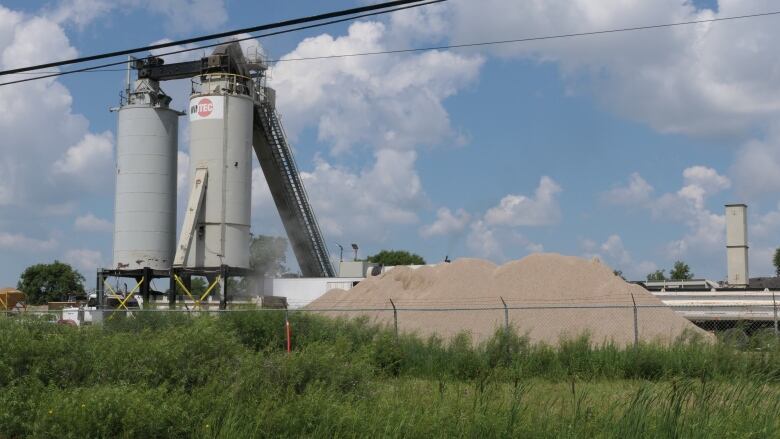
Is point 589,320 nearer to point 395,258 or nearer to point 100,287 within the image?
point 100,287

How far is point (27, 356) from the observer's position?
13195 millimetres

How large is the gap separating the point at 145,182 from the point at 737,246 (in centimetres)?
3035

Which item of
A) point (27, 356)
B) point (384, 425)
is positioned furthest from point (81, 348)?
point (384, 425)

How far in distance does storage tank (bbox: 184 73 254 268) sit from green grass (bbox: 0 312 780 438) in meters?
28.2

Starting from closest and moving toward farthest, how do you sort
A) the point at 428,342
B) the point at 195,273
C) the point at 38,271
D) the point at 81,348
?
the point at 81,348 < the point at 428,342 < the point at 195,273 < the point at 38,271

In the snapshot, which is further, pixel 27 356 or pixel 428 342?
pixel 428 342

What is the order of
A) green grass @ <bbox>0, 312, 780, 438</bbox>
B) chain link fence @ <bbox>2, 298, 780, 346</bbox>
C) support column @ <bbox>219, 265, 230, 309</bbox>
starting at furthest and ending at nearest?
support column @ <bbox>219, 265, 230, 309</bbox> < chain link fence @ <bbox>2, 298, 780, 346</bbox> < green grass @ <bbox>0, 312, 780, 438</bbox>

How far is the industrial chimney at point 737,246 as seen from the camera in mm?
37156

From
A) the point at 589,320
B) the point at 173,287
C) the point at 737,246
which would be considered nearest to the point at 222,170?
the point at 173,287

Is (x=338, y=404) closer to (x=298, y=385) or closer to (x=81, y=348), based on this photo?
(x=298, y=385)

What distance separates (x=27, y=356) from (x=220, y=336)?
299 cm

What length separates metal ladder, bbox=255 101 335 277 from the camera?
49.1m

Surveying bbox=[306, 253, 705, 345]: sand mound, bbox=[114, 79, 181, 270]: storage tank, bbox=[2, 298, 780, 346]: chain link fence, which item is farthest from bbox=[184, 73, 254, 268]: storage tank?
bbox=[2, 298, 780, 346]: chain link fence

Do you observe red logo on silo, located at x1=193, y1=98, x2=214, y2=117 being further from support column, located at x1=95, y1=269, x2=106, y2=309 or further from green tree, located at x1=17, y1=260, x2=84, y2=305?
Result: green tree, located at x1=17, y1=260, x2=84, y2=305
